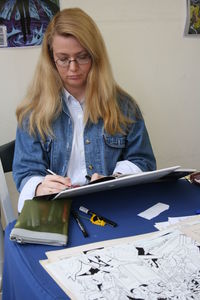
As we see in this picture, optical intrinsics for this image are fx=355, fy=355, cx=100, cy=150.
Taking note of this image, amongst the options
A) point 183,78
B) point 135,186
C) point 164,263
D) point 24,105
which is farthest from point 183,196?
point 183,78

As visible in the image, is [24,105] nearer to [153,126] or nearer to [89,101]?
[89,101]

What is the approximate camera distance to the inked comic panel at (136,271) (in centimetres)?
63

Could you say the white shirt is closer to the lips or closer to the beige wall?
the lips

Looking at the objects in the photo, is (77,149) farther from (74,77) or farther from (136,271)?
(136,271)

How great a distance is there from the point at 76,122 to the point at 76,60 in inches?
8.9

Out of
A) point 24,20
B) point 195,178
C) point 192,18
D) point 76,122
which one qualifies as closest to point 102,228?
point 195,178

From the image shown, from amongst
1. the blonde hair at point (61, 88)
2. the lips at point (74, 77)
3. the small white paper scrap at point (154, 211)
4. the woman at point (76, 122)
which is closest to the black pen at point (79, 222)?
the small white paper scrap at point (154, 211)

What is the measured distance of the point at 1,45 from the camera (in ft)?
5.14

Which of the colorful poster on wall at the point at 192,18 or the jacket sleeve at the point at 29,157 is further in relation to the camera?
the colorful poster on wall at the point at 192,18

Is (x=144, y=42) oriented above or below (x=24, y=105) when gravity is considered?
above

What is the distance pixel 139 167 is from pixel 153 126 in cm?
84

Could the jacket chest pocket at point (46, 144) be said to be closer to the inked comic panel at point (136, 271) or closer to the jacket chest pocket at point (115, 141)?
the jacket chest pocket at point (115, 141)

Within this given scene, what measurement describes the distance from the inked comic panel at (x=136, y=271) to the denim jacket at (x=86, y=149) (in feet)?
Answer: 1.76

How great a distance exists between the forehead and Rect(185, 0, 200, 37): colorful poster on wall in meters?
1.00
